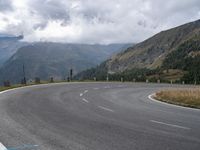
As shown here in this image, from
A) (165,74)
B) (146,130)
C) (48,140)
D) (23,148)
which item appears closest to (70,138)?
(48,140)

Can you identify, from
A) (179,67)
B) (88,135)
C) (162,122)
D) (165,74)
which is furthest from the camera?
(179,67)

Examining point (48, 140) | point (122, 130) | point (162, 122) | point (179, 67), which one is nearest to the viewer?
point (48, 140)

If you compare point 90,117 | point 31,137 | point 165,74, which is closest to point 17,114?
point 90,117

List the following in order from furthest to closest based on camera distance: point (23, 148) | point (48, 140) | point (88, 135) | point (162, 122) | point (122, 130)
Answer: point (162, 122), point (122, 130), point (88, 135), point (48, 140), point (23, 148)

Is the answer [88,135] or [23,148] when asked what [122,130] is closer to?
[88,135]

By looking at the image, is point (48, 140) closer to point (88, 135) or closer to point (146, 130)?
point (88, 135)

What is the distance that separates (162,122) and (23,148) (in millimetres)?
6434

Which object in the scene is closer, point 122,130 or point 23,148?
point 23,148

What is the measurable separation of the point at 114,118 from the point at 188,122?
8.84ft

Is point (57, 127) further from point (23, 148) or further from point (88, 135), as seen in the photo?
point (23, 148)

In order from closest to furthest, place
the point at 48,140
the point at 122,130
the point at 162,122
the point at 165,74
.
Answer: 1. the point at 48,140
2. the point at 122,130
3. the point at 162,122
4. the point at 165,74

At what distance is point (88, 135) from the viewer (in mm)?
10234

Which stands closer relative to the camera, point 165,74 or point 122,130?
point 122,130

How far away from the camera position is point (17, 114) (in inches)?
564
